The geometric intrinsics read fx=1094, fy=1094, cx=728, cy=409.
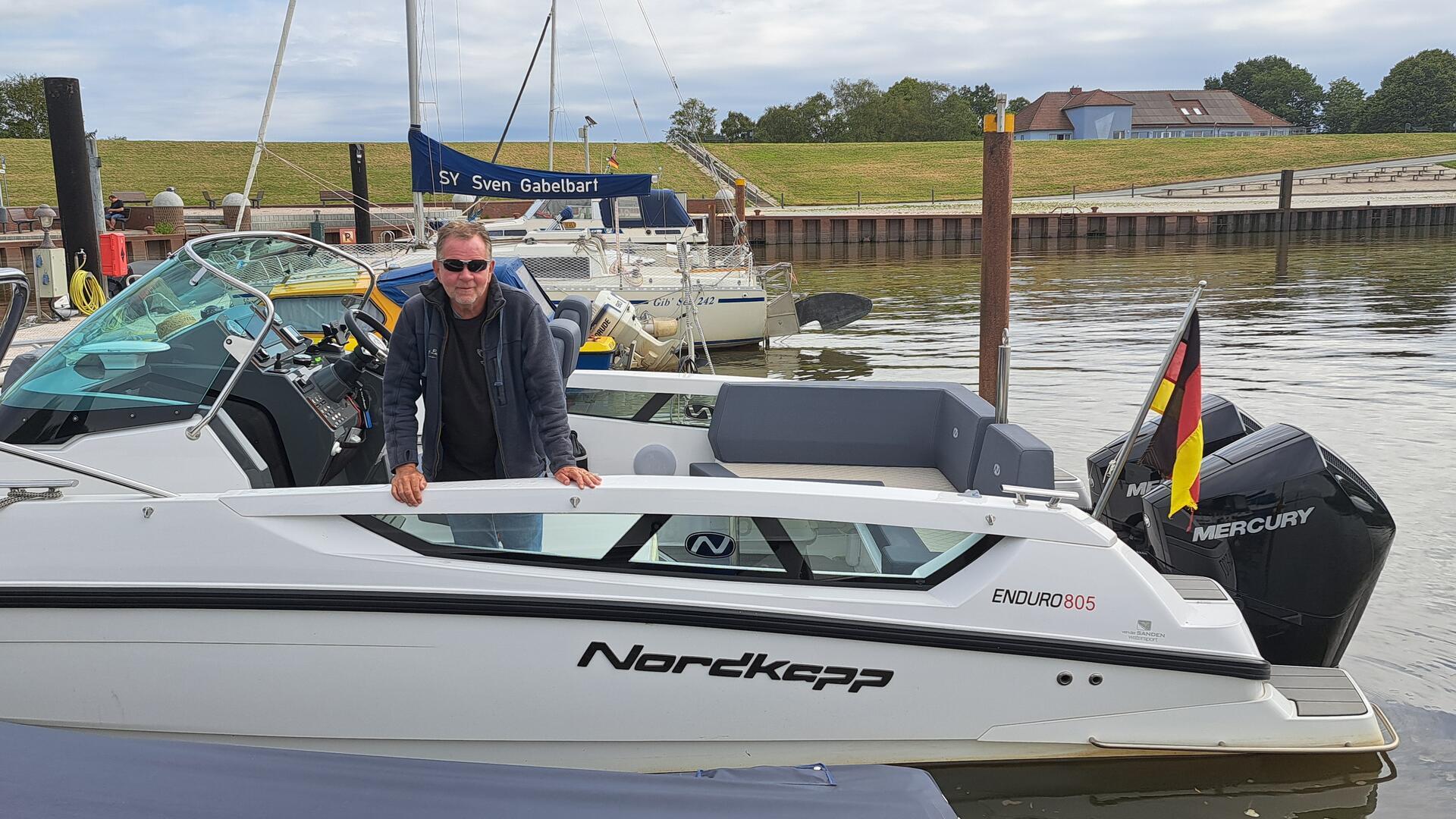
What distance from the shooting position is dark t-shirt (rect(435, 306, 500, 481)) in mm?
3459

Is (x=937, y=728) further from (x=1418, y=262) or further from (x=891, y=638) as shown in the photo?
(x=1418, y=262)

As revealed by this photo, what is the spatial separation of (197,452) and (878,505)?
2.19m

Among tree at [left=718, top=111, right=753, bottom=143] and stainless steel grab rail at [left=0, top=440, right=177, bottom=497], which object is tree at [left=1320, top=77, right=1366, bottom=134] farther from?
stainless steel grab rail at [left=0, top=440, right=177, bottom=497]

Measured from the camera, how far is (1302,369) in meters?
12.2

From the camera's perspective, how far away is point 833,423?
5.16m

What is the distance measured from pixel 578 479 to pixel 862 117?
74877mm

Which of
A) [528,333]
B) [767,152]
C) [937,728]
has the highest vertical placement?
[767,152]

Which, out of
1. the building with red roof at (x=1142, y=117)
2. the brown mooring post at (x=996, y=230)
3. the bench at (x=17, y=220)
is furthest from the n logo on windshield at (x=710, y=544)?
the building with red roof at (x=1142, y=117)

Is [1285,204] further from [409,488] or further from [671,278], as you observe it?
[409,488]

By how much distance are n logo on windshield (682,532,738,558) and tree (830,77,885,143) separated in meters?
73.2

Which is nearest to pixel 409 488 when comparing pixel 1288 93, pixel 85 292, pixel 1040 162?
pixel 85 292

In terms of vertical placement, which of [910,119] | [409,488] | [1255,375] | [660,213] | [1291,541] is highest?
[910,119]

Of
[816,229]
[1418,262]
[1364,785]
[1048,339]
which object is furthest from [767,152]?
[1364,785]

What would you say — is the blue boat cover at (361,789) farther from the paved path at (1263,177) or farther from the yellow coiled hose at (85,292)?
the paved path at (1263,177)
